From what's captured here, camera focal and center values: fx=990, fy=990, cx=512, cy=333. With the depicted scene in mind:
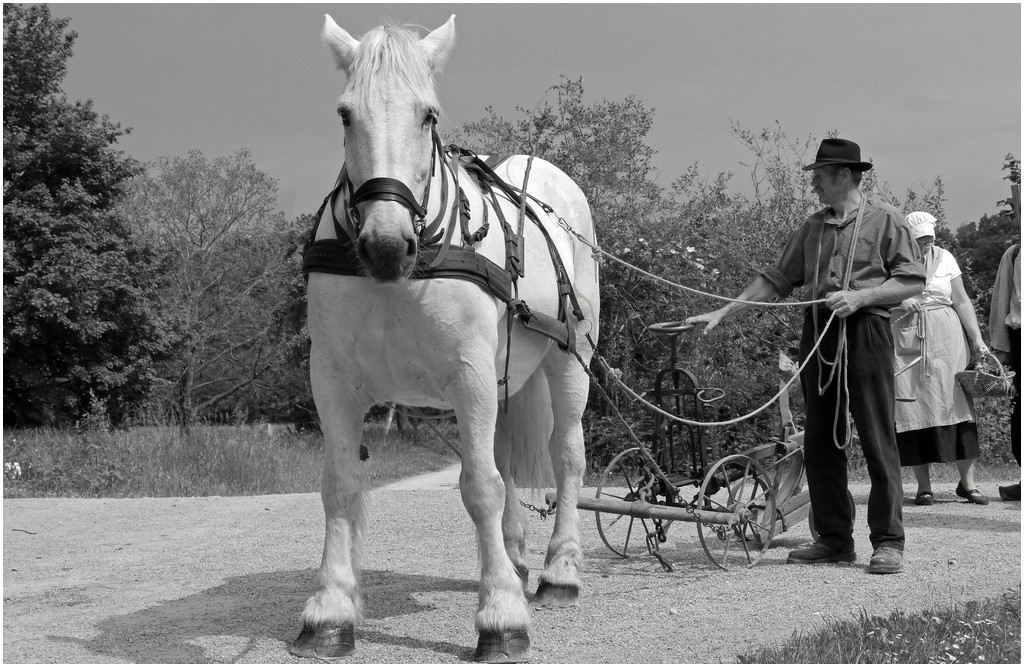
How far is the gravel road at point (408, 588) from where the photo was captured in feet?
13.4

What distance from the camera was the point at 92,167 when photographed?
23.9 meters

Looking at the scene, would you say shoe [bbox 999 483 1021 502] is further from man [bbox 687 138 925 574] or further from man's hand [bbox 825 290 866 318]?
man's hand [bbox 825 290 866 318]

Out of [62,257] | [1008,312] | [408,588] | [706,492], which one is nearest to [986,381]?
[1008,312]

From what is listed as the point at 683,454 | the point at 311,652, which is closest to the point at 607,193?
the point at 683,454

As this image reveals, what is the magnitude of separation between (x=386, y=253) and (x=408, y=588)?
2.61 m

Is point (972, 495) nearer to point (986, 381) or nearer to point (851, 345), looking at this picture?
point (986, 381)

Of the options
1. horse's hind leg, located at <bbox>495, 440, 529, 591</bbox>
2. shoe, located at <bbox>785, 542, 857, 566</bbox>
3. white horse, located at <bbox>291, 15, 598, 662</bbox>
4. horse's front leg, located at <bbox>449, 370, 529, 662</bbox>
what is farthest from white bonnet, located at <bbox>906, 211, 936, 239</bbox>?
horse's front leg, located at <bbox>449, 370, 529, 662</bbox>

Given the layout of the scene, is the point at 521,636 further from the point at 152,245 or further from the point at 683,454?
the point at 152,245

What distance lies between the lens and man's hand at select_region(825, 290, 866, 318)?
524cm

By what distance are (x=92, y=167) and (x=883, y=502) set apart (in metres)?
22.6

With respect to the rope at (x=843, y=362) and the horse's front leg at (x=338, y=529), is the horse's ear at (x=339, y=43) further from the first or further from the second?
the rope at (x=843, y=362)

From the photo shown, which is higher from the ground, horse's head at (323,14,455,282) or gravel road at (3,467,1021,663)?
horse's head at (323,14,455,282)

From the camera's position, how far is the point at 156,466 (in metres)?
10.9

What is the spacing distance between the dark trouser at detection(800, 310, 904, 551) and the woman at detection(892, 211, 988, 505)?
2.54m
